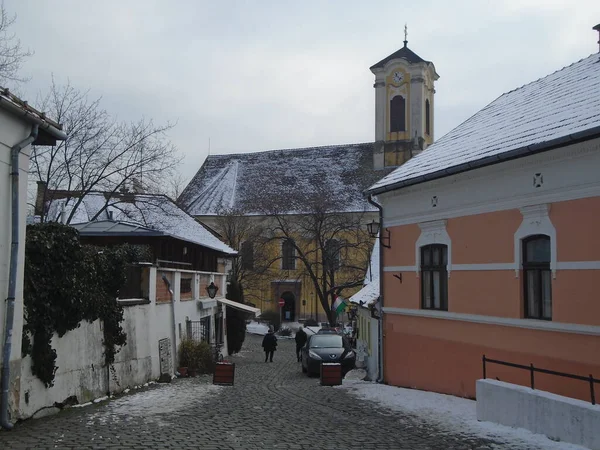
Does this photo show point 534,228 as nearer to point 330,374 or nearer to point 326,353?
point 330,374

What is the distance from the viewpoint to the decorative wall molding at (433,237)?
15516mm

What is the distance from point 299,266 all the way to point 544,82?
44.6 metres

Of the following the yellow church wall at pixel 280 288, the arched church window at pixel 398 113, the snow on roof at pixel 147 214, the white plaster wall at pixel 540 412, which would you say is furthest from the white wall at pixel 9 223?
the arched church window at pixel 398 113

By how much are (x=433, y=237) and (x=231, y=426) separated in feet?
24.2

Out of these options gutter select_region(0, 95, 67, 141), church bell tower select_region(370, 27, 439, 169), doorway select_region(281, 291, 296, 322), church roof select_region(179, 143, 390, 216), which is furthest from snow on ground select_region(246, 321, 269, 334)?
gutter select_region(0, 95, 67, 141)

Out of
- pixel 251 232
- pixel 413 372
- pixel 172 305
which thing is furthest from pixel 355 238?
pixel 413 372

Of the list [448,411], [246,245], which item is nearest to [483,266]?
[448,411]

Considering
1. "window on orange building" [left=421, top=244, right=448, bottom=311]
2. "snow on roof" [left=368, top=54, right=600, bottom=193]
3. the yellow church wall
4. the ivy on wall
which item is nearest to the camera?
the ivy on wall

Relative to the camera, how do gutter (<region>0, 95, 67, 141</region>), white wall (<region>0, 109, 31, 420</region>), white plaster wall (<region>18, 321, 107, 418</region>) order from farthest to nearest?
white plaster wall (<region>18, 321, 107, 418</region>)
white wall (<region>0, 109, 31, 420</region>)
gutter (<region>0, 95, 67, 141</region>)

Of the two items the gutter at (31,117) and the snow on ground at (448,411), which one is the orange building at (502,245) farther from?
the gutter at (31,117)

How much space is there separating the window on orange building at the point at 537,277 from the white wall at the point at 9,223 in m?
8.90

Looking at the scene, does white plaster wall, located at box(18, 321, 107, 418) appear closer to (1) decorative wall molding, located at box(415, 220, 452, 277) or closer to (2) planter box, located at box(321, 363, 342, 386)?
(2) planter box, located at box(321, 363, 342, 386)

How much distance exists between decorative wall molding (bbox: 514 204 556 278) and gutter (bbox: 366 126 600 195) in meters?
1.03

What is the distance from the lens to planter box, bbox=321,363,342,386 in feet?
61.5
